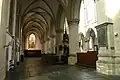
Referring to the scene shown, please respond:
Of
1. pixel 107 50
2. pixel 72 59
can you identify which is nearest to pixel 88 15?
pixel 72 59

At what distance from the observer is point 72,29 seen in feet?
40.9

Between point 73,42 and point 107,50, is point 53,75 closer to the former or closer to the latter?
point 107,50

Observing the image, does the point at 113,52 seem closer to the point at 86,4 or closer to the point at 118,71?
the point at 118,71

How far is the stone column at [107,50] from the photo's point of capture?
635cm

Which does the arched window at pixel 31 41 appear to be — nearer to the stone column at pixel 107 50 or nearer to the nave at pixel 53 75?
the nave at pixel 53 75

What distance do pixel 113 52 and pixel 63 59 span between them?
8.92 m

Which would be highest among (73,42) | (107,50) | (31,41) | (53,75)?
(31,41)

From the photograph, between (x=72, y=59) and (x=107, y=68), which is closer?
(x=107, y=68)

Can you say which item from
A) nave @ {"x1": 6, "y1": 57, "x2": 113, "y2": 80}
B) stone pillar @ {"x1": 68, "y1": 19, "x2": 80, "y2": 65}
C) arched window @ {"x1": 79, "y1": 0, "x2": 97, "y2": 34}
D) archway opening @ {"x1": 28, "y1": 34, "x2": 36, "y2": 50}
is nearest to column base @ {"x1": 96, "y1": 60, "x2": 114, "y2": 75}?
nave @ {"x1": 6, "y1": 57, "x2": 113, "y2": 80}

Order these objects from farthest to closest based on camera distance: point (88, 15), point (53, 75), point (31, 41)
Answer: point (31, 41) < point (88, 15) < point (53, 75)

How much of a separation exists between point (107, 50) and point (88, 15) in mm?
14188

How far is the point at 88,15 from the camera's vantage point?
20047 mm

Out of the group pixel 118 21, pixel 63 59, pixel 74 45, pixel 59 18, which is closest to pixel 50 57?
pixel 63 59

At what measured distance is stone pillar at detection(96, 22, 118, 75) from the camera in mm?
6348
